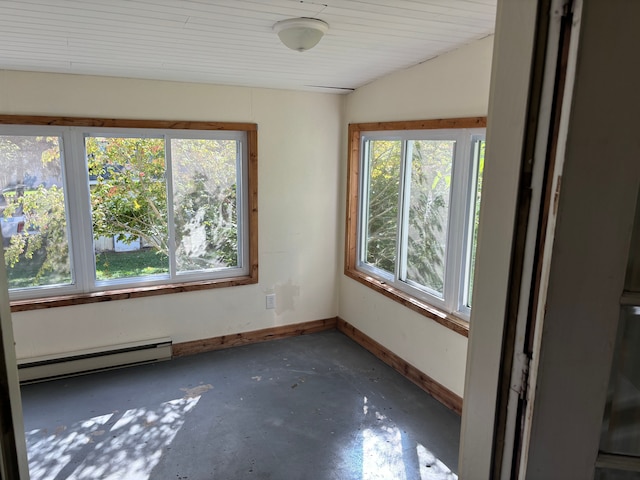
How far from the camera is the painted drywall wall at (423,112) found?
2.81 meters

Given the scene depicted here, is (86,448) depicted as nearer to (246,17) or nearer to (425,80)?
(246,17)

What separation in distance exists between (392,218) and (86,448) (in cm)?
268

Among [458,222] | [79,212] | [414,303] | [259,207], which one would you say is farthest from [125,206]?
[458,222]

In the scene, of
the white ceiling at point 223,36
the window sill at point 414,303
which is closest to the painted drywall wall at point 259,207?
the white ceiling at point 223,36

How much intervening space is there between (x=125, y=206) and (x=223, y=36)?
1.78 m

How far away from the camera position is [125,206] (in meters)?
3.66

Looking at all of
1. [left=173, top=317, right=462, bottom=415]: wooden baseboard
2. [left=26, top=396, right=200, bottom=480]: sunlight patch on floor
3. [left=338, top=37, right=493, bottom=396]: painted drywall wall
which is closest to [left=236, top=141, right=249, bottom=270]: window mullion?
[left=173, top=317, right=462, bottom=415]: wooden baseboard

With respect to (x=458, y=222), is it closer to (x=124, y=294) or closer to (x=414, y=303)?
(x=414, y=303)

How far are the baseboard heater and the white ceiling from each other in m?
2.10

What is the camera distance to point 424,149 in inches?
133

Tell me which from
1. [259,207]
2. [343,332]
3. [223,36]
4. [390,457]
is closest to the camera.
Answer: [223,36]

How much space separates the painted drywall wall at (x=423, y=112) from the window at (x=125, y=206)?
1031mm

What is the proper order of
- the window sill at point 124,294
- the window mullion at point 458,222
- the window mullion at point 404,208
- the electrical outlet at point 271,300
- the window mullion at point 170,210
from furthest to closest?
1. the electrical outlet at point 271,300
2. the window mullion at point 170,210
3. the window mullion at point 404,208
4. the window sill at point 124,294
5. the window mullion at point 458,222

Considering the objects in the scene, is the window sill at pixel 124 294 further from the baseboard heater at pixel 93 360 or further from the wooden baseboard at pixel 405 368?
the wooden baseboard at pixel 405 368
